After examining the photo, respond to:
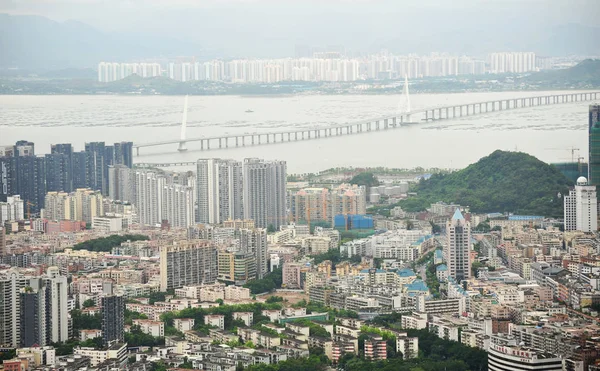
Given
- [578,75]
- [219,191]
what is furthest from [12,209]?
[578,75]

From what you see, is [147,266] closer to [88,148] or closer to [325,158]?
[88,148]

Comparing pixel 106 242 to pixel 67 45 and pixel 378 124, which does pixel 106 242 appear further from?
pixel 378 124

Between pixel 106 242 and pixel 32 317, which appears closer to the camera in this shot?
pixel 32 317

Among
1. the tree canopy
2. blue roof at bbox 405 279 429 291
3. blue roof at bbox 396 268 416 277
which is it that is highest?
the tree canopy

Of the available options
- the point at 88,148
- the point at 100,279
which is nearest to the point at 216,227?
the point at 100,279

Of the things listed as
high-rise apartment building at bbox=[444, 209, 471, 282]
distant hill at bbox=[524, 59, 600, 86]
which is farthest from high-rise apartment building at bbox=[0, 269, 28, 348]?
distant hill at bbox=[524, 59, 600, 86]

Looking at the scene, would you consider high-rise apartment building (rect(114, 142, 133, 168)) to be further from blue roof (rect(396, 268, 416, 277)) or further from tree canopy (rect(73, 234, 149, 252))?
blue roof (rect(396, 268, 416, 277))

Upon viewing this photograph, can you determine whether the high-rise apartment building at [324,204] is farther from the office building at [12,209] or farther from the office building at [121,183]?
the office building at [12,209]
